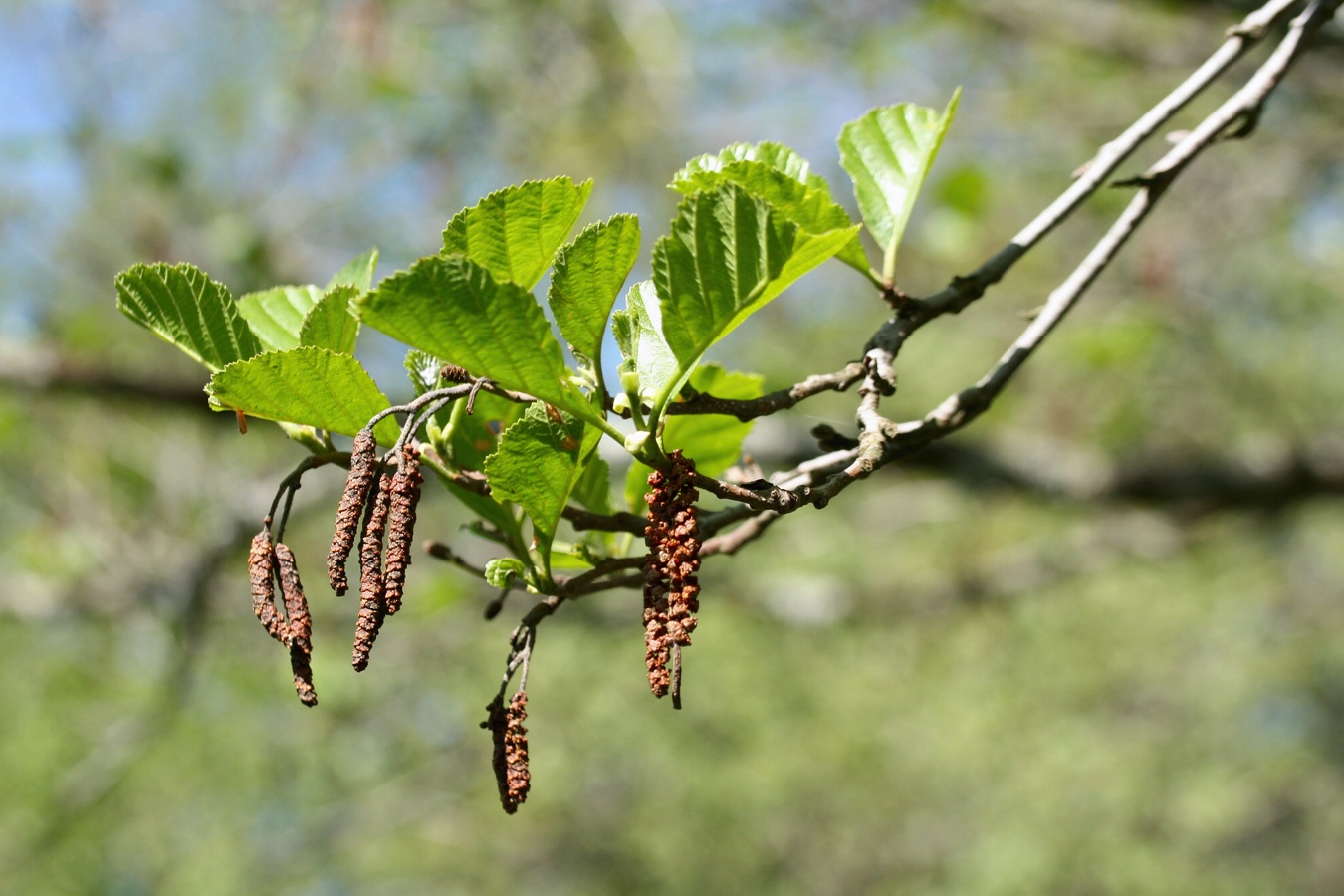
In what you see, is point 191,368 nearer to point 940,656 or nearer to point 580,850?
point 940,656

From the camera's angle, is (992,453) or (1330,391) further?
(1330,391)

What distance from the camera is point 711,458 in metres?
1.21

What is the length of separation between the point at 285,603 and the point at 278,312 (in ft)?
1.42

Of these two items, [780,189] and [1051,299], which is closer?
[780,189]

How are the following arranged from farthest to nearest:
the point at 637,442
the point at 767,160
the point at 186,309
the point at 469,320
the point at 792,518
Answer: the point at 792,518
the point at 767,160
the point at 186,309
the point at 637,442
the point at 469,320

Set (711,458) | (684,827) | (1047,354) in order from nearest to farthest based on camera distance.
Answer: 1. (711,458)
2. (1047,354)
3. (684,827)

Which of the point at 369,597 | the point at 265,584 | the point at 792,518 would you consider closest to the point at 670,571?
the point at 369,597

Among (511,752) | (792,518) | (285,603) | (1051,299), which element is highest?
(792,518)

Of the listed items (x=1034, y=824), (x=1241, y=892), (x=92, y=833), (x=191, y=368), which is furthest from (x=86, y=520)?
(x=1241, y=892)

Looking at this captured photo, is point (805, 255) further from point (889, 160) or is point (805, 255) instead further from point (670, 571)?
point (889, 160)

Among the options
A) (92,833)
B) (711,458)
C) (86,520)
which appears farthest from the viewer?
(92,833)

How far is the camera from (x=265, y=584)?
90 centimetres

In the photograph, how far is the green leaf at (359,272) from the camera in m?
1.12

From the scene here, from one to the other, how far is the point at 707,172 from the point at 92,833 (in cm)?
1104
